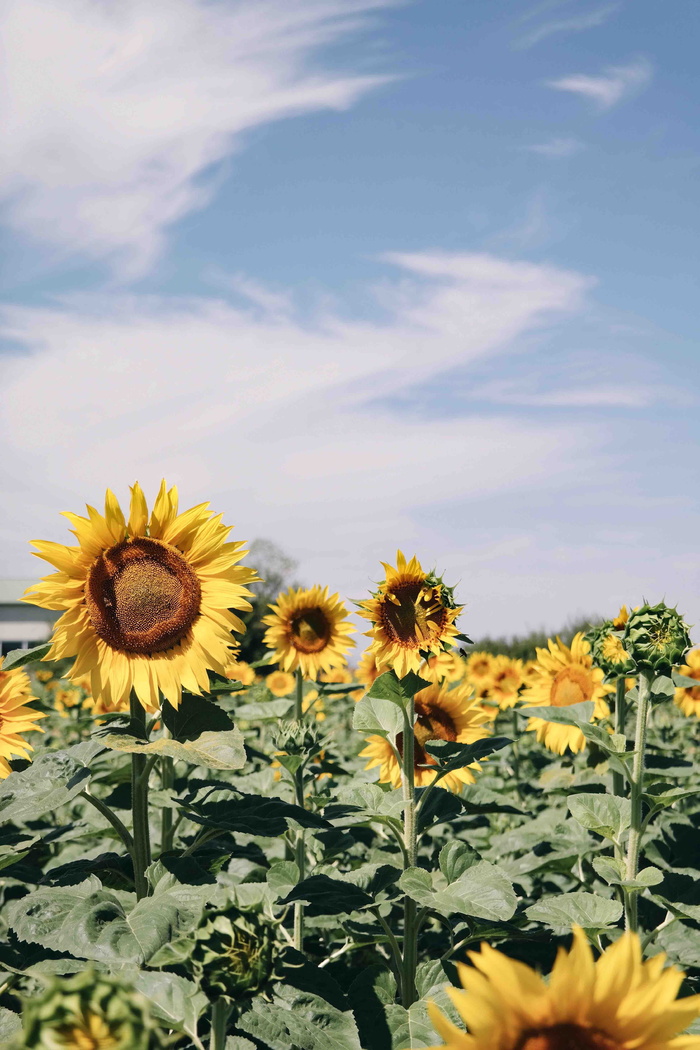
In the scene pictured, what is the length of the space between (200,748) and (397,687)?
34.8 inches

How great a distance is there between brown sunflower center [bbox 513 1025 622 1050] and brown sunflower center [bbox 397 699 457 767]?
287cm

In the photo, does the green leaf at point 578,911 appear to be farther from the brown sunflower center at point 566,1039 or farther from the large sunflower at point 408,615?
the brown sunflower center at point 566,1039

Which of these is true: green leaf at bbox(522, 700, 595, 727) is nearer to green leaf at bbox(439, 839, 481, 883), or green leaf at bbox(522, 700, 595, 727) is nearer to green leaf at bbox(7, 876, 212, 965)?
green leaf at bbox(439, 839, 481, 883)

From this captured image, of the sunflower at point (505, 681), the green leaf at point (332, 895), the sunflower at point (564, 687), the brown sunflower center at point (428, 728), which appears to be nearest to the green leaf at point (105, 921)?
the green leaf at point (332, 895)

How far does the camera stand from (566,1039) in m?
1.18

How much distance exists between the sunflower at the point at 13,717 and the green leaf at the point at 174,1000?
159 centimetres

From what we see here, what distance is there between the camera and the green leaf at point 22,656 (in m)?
2.65

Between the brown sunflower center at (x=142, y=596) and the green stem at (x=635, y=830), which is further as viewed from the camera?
Result: the green stem at (x=635, y=830)

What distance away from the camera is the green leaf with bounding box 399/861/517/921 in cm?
252

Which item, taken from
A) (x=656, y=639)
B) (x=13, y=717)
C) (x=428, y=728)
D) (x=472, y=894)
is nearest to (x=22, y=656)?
(x=13, y=717)

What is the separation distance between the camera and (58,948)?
2.07 meters

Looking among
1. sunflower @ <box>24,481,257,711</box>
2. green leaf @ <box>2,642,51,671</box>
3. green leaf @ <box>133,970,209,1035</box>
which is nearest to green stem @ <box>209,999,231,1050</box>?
green leaf @ <box>133,970,209,1035</box>

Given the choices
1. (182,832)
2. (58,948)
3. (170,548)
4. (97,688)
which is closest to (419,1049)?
(58,948)

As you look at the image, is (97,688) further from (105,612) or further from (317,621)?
(317,621)
